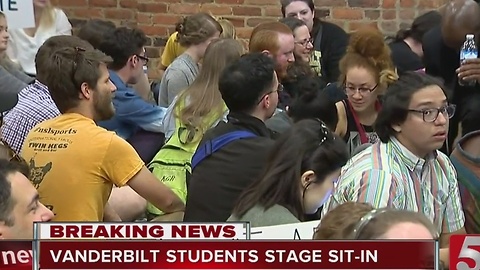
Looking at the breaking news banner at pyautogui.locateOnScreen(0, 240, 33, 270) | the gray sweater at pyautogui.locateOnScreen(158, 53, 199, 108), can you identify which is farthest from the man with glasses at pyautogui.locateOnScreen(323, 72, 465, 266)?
the gray sweater at pyautogui.locateOnScreen(158, 53, 199, 108)

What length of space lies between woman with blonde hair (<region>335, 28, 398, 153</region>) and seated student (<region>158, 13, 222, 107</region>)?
1133 mm

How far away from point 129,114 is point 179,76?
0.78m

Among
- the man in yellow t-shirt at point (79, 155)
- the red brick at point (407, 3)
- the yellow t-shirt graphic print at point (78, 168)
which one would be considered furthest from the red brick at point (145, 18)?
the yellow t-shirt graphic print at point (78, 168)

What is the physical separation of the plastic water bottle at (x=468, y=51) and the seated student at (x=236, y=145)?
1432mm

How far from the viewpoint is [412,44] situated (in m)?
7.59

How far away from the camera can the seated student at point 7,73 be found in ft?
19.4

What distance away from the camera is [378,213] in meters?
2.61

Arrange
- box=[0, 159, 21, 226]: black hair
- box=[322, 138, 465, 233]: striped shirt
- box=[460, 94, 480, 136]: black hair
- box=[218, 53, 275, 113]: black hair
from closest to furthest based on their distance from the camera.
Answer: box=[0, 159, 21, 226]: black hair < box=[322, 138, 465, 233]: striped shirt < box=[218, 53, 275, 113]: black hair < box=[460, 94, 480, 136]: black hair

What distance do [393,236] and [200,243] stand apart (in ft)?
2.02

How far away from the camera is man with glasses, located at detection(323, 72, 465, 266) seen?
12.7 ft

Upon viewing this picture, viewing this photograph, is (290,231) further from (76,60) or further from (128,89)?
(128,89)

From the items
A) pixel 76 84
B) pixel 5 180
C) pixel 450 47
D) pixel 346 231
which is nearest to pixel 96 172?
pixel 76 84

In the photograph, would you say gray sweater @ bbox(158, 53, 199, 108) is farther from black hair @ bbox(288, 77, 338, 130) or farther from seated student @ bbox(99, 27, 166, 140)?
A: black hair @ bbox(288, 77, 338, 130)

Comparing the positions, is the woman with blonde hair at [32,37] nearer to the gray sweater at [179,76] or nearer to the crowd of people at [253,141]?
the crowd of people at [253,141]
